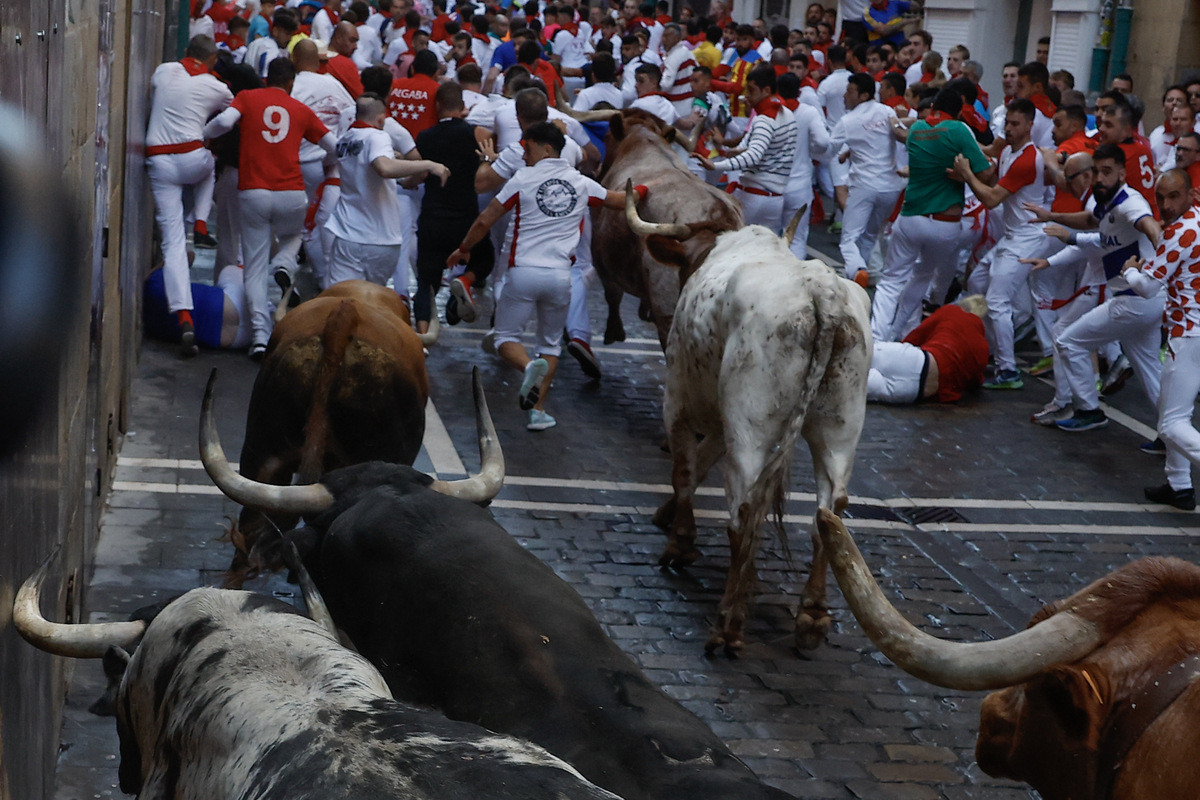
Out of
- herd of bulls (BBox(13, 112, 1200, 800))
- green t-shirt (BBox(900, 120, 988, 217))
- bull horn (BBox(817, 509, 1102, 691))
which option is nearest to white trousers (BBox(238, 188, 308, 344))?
herd of bulls (BBox(13, 112, 1200, 800))

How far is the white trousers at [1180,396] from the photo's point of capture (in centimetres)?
923

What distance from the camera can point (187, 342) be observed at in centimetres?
1071

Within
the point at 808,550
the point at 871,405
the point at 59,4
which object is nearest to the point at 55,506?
the point at 59,4

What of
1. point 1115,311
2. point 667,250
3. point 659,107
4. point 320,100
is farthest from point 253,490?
point 659,107

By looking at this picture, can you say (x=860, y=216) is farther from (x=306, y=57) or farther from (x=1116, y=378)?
(x=306, y=57)

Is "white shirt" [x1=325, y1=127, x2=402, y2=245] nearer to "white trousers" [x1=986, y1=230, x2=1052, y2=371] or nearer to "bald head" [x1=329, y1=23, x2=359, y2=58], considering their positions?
"bald head" [x1=329, y1=23, x2=359, y2=58]

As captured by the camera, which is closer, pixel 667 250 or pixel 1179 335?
pixel 667 250

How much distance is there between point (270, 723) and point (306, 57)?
10740mm

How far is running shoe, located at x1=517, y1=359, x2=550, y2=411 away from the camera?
9.61m

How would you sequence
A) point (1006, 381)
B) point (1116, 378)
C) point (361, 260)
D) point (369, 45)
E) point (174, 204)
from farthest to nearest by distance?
point (369, 45) < point (1116, 378) < point (1006, 381) < point (361, 260) < point (174, 204)

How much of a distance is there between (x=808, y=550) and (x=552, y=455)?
2.17m

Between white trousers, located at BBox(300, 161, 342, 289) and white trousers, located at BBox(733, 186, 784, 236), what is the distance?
442cm

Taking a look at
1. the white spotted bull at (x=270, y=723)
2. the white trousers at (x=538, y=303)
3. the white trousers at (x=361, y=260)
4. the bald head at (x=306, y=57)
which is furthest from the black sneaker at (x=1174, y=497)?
the bald head at (x=306, y=57)

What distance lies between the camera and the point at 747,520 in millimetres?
6730
